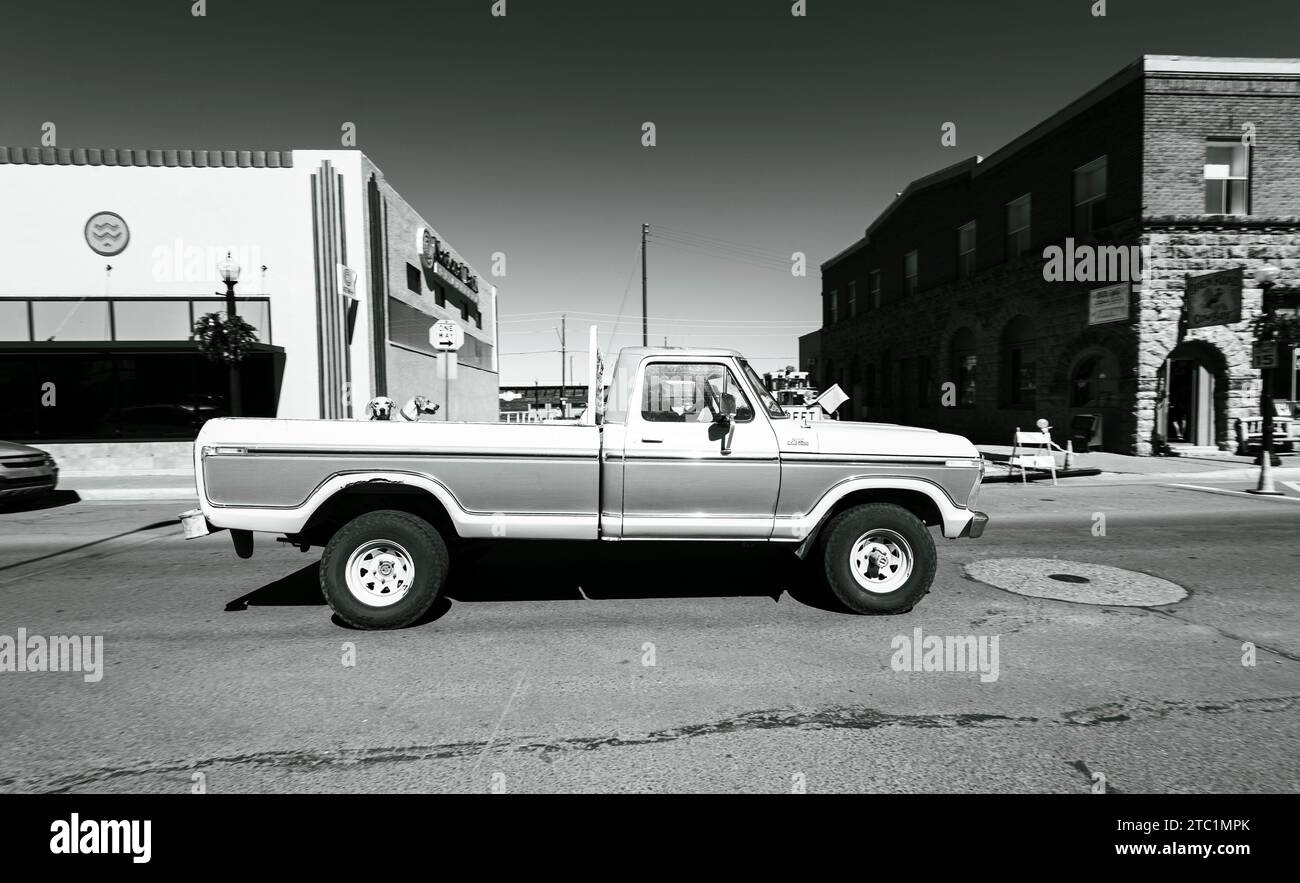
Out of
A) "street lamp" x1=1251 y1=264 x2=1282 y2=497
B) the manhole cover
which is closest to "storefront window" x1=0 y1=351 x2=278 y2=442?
the manhole cover

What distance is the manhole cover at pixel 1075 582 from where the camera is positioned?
568 cm

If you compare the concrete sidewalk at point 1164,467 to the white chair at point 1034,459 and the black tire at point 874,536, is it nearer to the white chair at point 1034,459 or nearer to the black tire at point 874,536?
the white chair at point 1034,459

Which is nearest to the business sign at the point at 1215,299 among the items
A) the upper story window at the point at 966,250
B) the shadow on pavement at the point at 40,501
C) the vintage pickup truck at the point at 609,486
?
the upper story window at the point at 966,250

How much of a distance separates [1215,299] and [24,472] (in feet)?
78.8

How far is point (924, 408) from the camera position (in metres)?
27.6

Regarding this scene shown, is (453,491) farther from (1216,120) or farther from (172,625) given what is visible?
(1216,120)

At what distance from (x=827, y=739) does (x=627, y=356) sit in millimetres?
3358

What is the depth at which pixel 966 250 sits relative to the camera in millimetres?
24766

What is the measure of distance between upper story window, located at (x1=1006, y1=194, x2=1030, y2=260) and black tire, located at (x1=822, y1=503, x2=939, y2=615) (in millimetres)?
19456

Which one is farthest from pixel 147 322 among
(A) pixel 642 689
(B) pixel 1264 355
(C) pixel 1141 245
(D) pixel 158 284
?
(B) pixel 1264 355

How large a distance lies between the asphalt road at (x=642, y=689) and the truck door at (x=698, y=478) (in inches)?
28.5

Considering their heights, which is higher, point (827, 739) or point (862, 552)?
point (862, 552)

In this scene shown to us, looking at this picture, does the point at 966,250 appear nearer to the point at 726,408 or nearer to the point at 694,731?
the point at 726,408
